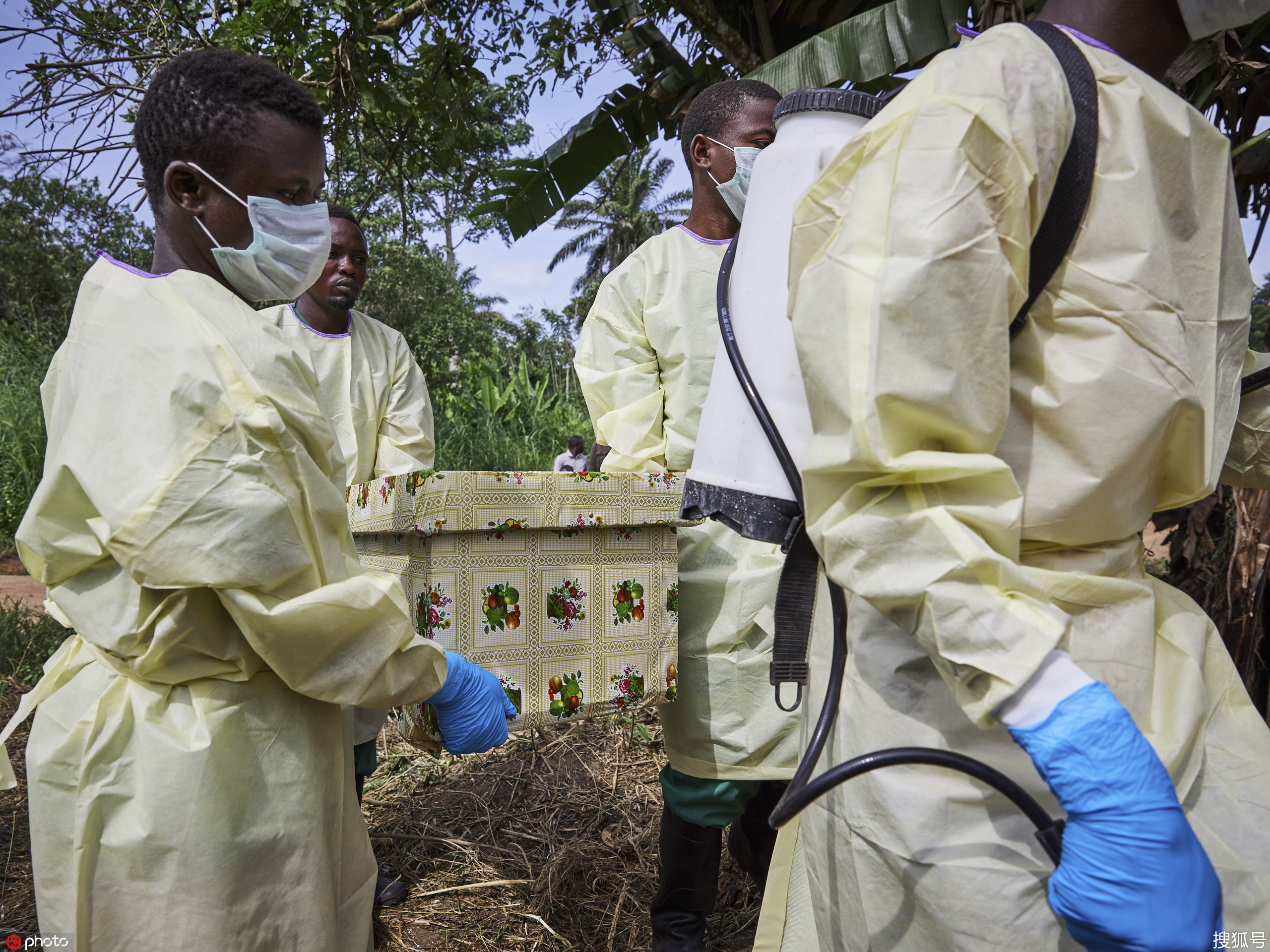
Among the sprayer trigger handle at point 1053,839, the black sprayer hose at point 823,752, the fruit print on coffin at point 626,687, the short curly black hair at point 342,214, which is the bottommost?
the fruit print on coffin at point 626,687

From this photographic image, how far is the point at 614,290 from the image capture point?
7.81 feet

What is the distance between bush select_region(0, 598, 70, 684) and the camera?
4.34 m

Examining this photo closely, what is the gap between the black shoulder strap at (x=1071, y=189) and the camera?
36.0 inches

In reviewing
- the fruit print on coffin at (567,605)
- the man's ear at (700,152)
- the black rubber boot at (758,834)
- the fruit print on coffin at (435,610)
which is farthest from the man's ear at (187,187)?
the black rubber boot at (758,834)

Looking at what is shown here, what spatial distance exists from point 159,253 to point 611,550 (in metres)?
0.93

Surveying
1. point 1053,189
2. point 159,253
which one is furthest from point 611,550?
point 1053,189

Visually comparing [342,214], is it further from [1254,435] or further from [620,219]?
[620,219]

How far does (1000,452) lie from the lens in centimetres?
95

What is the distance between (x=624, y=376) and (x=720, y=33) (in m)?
2.81

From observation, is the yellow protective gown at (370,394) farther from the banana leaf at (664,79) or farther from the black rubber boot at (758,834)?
the banana leaf at (664,79)

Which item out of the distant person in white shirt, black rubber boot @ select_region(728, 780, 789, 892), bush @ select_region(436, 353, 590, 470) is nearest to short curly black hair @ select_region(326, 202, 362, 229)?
black rubber boot @ select_region(728, 780, 789, 892)

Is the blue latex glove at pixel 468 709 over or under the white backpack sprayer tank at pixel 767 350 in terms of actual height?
under

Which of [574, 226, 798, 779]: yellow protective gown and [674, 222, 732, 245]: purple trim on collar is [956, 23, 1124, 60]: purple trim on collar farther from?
[674, 222, 732, 245]: purple trim on collar

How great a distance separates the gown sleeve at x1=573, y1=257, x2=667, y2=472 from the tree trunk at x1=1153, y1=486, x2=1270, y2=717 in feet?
5.25
